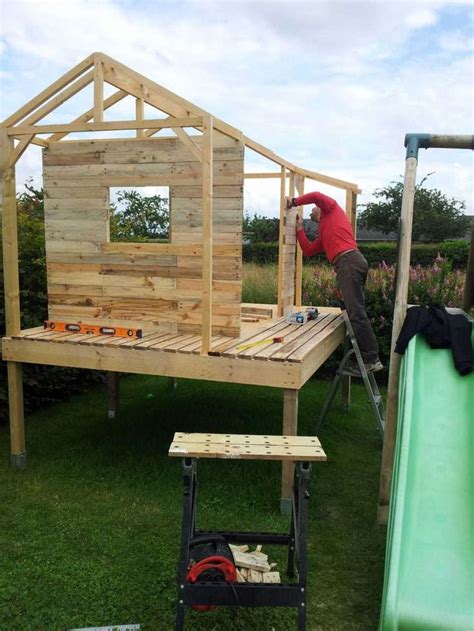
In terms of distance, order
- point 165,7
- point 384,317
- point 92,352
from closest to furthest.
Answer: point 92,352 → point 165,7 → point 384,317

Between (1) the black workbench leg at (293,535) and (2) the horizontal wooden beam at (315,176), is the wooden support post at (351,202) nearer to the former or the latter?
(2) the horizontal wooden beam at (315,176)

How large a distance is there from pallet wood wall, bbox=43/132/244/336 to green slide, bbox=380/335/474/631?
2022 millimetres

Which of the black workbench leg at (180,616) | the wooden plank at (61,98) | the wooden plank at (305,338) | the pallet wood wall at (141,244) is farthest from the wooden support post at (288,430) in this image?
the wooden plank at (61,98)

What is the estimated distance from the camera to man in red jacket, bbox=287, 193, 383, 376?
6.06 meters

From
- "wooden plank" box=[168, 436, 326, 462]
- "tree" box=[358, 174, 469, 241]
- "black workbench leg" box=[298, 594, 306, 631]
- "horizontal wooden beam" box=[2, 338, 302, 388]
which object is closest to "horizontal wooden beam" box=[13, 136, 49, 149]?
"horizontal wooden beam" box=[2, 338, 302, 388]

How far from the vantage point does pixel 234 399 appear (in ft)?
25.5

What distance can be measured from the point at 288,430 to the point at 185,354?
1.01m

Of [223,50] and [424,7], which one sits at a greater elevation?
[424,7]

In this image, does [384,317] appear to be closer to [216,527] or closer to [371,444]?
[371,444]

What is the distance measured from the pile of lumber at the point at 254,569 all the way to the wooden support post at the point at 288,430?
801 mm

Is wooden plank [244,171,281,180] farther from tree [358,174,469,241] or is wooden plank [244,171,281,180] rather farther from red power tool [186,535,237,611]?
tree [358,174,469,241]

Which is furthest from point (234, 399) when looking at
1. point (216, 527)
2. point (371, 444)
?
point (216, 527)

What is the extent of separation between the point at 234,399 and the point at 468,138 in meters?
4.68

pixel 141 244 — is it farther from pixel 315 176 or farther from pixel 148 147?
pixel 315 176
